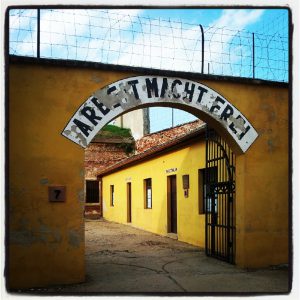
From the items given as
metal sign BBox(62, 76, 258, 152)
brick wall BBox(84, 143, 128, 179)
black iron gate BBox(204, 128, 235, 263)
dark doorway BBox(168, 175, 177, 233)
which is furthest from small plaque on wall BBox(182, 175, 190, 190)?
brick wall BBox(84, 143, 128, 179)

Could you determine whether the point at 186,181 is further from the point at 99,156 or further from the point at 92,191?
the point at 99,156

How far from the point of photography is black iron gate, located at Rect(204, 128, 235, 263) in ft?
29.2

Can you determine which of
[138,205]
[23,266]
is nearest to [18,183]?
[23,266]

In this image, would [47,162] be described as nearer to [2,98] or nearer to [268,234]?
[2,98]

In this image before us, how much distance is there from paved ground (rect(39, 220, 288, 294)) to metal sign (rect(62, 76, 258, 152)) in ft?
7.93

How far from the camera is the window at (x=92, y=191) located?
27.9m

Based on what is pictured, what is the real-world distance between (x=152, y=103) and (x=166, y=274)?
325 cm

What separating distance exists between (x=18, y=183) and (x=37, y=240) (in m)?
0.98

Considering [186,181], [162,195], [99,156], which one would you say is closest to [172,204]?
[162,195]

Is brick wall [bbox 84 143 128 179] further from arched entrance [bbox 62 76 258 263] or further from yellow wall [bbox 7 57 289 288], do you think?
yellow wall [bbox 7 57 289 288]

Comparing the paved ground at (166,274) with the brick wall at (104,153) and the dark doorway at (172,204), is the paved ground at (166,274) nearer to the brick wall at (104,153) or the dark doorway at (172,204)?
the dark doorway at (172,204)

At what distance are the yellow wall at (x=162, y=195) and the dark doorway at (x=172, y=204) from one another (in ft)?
0.67

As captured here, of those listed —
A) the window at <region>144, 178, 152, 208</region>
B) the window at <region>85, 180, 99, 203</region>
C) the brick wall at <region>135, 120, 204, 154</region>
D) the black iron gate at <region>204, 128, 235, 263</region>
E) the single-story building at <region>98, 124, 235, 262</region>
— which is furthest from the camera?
the window at <region>85, 180, 99, 203</region>

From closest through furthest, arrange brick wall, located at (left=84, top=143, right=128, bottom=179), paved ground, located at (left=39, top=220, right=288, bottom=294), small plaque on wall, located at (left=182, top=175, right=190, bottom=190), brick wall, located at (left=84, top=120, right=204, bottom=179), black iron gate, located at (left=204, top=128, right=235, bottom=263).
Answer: paved ground, located at (left=39, top=220, right=288, bottom=294) < black iron gate, located at (left=204, top=128, right=235, bottom=263) < small plaque on wall, located at (left=182, top=175, right=190, bottom=190) < brick wall, located at (left=84, top=120, right=204, bottom=179) < brick wall, located at (left=84, top=143, right=128, bottom=179)
